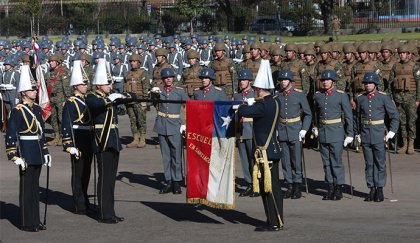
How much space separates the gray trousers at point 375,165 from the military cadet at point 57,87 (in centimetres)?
897

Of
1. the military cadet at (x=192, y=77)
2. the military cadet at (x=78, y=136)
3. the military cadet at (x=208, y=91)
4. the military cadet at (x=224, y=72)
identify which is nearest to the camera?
the military cadet at (x=78, y=136)

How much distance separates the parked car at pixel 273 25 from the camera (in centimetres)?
5238

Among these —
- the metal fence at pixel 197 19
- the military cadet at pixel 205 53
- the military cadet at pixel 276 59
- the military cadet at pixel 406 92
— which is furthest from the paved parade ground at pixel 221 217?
the metal fence at pixel 197 19

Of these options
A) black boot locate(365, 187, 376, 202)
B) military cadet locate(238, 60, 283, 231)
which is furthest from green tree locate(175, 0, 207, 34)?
military cadet locate(238, 60, 283, 231)

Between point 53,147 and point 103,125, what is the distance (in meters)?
8.95

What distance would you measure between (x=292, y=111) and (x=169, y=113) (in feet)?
6.17

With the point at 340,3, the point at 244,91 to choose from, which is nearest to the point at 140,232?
the point at 244,91

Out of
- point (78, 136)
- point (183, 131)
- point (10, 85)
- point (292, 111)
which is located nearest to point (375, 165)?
point (292, 111)

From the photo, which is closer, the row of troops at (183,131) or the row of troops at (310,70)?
the row of troops at (183,131)

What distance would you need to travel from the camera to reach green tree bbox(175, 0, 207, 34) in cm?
5550

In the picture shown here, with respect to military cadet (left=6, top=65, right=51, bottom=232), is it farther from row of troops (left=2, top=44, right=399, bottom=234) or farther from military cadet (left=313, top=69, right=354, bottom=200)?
military cadet (left=313, top=69, right=354, bottom=200)

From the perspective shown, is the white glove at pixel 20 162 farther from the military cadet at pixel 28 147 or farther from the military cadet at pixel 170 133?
the military cadet at pixel 170 133

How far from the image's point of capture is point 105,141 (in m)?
13.4

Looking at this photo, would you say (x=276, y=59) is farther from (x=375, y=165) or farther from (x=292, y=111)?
(x=375, y=165)
